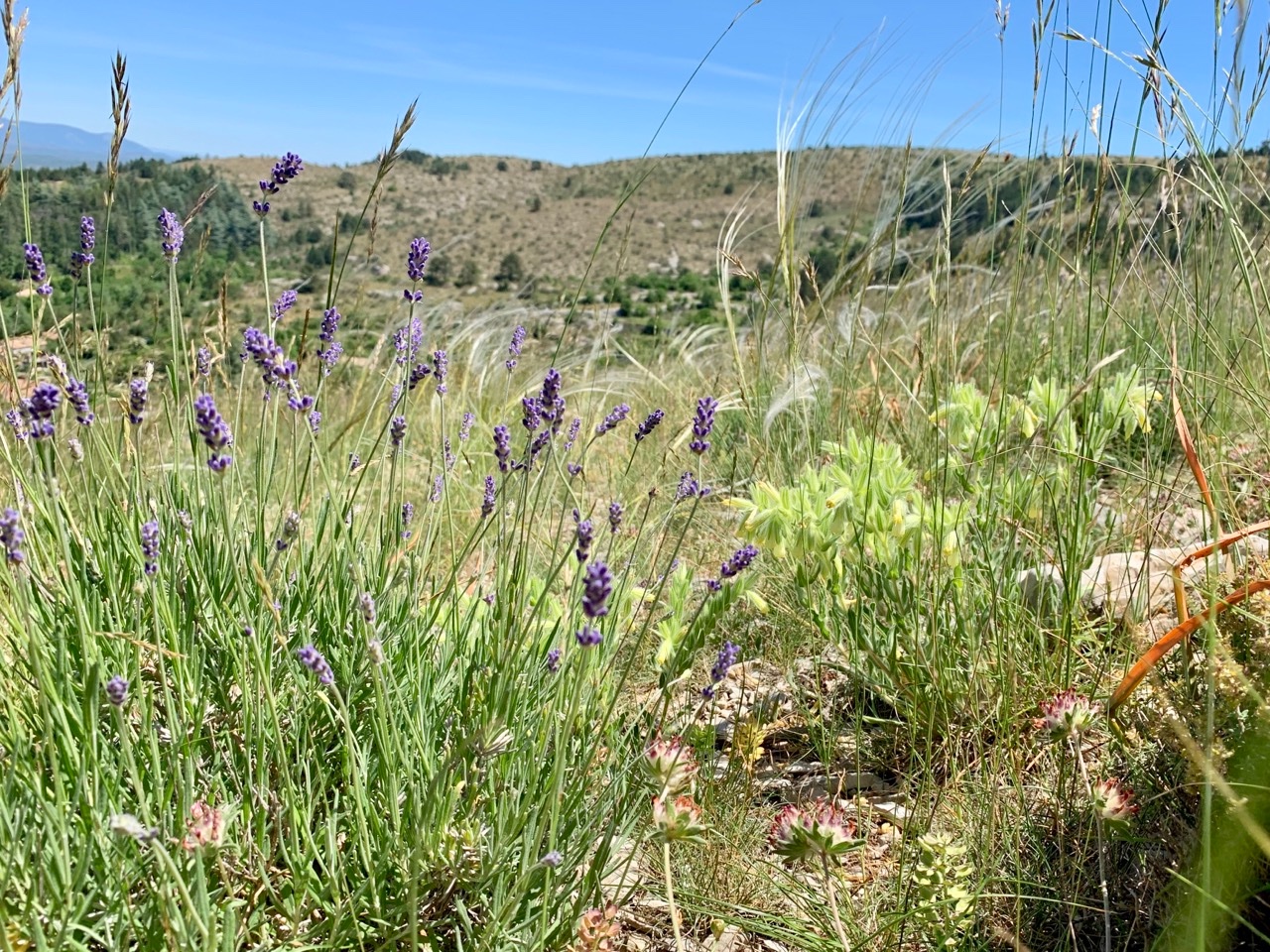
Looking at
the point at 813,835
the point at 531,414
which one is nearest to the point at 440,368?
the point at 531,414

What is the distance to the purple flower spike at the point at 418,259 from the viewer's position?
4.93 ft

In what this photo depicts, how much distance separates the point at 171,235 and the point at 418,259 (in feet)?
1.34

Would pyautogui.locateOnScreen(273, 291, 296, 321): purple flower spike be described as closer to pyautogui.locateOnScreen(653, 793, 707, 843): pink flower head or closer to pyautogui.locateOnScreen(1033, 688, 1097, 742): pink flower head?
pyautogui.locateOnScreen(653, 793, 707, 843): pink flower head

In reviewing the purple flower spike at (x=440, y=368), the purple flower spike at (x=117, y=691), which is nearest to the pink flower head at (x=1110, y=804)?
the purple flower spike at (x=117, y=691)

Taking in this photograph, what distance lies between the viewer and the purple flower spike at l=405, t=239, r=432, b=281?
1504 millimetres

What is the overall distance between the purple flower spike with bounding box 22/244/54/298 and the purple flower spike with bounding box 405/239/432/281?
1.96 feet

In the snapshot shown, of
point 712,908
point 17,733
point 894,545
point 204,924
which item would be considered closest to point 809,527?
point 894,545

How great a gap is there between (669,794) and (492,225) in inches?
2060

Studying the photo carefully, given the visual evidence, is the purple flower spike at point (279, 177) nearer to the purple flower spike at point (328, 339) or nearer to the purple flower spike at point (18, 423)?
the purple flower spike at point (328, 339)

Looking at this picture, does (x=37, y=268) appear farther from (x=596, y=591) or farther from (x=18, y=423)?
(x=596, y=591)

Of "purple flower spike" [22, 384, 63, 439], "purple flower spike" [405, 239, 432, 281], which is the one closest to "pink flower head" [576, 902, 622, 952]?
"purple flower spike" [22, 384, 63, 439]

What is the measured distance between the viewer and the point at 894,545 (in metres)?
1.89

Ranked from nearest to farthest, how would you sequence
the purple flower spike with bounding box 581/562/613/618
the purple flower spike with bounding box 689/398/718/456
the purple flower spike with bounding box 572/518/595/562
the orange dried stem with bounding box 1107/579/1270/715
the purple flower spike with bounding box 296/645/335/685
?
the purple flower spike with bounding box 581/562/613/618 < the purple flower spike with bounding box 296/645/335/685 < the purple flower spike with bounding box 572/518/595/562 < the orange dried stem with bounding box 1107/579/1270/715 < the purple flower spike with bounding box 689/398/718/456

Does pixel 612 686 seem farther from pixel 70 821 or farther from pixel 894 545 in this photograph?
pixel 70 821
